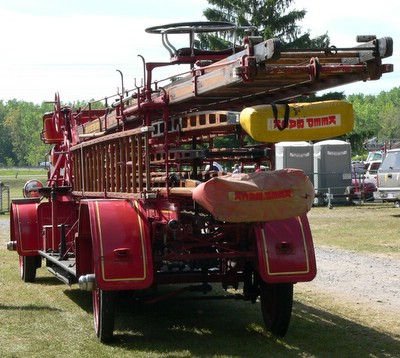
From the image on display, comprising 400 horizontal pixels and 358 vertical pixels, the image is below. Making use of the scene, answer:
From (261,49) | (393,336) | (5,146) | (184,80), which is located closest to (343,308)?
(393,336)

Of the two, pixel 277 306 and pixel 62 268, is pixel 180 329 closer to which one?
pixel 277 306

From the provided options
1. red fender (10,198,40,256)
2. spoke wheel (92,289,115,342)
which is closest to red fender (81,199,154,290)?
spoke wheel (92,289,115,342)

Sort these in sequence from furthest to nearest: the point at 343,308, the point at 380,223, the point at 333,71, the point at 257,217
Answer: the point at 380,223 → the point at 343,308 → the point at 257,217 → the point at 333,71

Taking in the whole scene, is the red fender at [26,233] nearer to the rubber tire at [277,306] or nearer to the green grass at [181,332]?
→ the green grass at [181,332]

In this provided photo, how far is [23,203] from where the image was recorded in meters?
13.0

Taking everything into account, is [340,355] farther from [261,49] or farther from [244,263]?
[261,49]

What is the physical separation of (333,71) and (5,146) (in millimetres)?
147231

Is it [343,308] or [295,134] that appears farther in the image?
[343,308]

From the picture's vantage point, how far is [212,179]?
734cm

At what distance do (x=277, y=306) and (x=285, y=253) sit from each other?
61 cm

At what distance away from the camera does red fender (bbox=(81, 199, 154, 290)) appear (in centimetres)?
802

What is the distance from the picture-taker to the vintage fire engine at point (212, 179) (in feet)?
23.3

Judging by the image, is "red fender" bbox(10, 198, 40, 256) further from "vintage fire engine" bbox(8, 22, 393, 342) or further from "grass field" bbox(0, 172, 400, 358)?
"vintage fire engine" bbox(8, 22, 393, 342)

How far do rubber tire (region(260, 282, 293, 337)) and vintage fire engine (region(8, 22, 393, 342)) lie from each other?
10 millimetres
